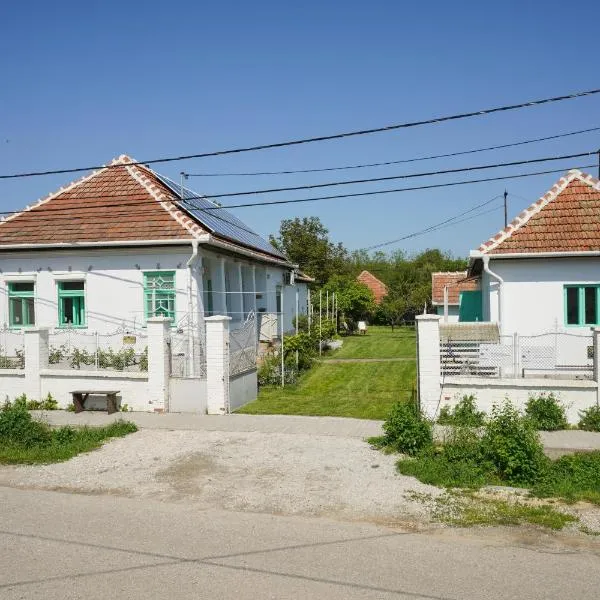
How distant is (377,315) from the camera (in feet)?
166

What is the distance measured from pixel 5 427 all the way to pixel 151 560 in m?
6.51

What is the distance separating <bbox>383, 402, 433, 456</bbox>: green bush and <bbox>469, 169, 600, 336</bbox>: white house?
19.8 ft

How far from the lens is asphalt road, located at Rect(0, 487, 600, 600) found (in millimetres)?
4809

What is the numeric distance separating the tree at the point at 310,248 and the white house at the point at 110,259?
29375 mm

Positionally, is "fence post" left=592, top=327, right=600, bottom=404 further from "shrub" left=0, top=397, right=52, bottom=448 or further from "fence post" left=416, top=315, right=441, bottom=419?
"shrub" left=0, top=397, right=52, bottom=448

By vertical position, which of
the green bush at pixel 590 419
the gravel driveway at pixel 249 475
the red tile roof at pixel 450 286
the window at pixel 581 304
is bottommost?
the gravel driveway at pixel 249 475

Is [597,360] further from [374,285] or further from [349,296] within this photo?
[374,285]

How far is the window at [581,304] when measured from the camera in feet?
47.1

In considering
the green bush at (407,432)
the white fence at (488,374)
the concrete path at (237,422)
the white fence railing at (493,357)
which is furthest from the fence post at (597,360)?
the concrete path at (237,422)

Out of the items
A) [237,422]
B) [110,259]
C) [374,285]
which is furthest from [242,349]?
[374,285]

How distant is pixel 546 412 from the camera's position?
1072 cm

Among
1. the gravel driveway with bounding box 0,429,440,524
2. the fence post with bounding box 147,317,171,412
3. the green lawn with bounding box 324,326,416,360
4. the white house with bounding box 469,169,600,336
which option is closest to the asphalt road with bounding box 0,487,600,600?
the gravel driveway with bounding box 0,429,440,524

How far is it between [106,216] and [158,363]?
622 cm

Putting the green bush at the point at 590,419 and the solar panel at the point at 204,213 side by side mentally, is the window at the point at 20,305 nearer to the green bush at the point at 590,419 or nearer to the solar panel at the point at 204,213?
the solar panel at the point at 204,213
